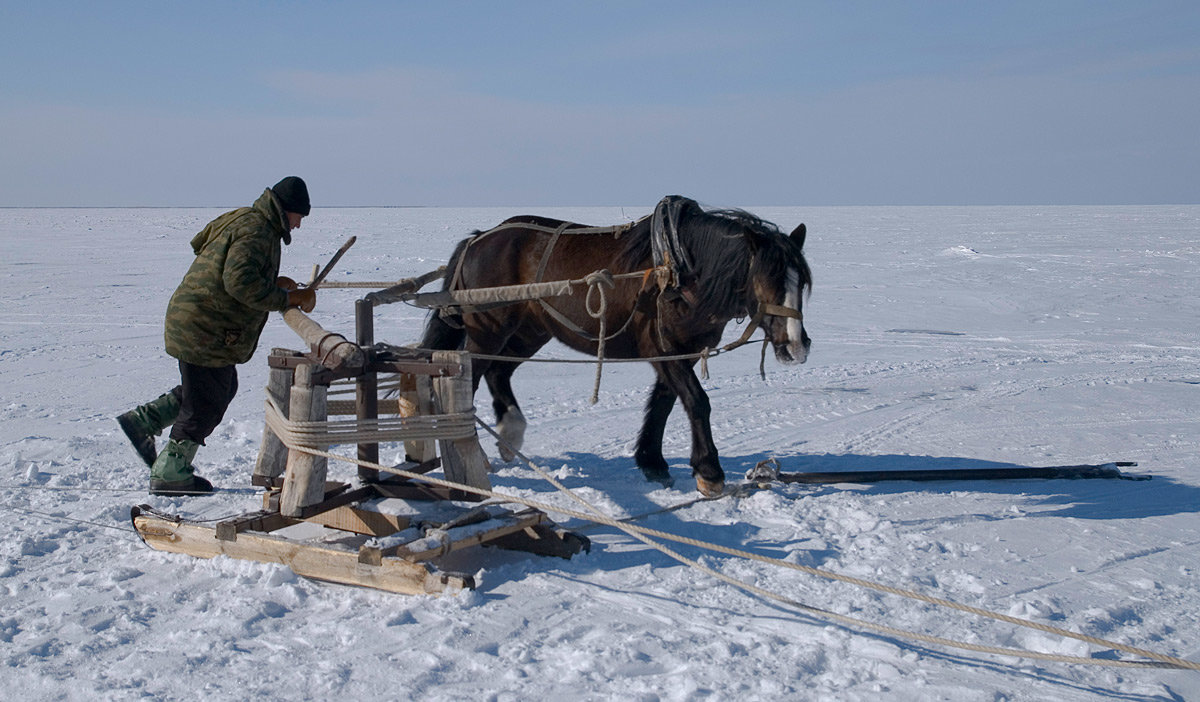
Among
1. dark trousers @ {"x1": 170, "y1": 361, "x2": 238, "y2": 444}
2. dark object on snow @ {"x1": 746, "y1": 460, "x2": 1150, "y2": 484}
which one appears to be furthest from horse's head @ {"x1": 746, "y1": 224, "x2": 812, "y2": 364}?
dark trousers @ {"x1": 170, "y1": 361, "x2": 238, "y2": 444}

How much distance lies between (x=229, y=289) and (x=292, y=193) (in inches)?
22.5

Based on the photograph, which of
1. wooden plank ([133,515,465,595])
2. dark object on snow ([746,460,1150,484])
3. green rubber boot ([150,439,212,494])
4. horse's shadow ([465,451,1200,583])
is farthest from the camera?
dark object on snow ([746,460,1150,484])

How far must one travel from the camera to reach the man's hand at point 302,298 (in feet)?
14.2

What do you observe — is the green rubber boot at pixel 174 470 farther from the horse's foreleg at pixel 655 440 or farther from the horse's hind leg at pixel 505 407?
the horse's foreleg at pixel 655 440

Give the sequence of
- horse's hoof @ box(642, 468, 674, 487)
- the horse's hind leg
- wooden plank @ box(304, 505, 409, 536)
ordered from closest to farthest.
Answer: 1. wooden plank @ box(304, 505, 409, 536)
2. horse's hoof @ box(642, 468, 674, 487)
3. the horse's hind leg

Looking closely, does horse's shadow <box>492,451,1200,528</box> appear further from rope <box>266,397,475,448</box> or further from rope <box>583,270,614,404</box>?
rope <box>266,397,475,448</box>

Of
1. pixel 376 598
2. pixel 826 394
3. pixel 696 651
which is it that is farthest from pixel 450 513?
pixel 826 394

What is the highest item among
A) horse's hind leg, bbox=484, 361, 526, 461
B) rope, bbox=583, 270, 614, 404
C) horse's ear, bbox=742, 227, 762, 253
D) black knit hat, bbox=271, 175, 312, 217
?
black knit hat, bbox=271, 175, 312, 217

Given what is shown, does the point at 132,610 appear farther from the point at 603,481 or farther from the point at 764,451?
the point at 764,451

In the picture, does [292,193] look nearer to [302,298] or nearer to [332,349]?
[302,298]

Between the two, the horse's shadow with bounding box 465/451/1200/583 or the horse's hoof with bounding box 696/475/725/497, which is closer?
the horse's shadow with bounding box 465/451/1200/583

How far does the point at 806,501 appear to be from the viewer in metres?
4.91

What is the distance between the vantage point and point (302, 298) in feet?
14.3

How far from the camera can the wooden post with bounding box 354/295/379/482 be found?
423 centimetres
